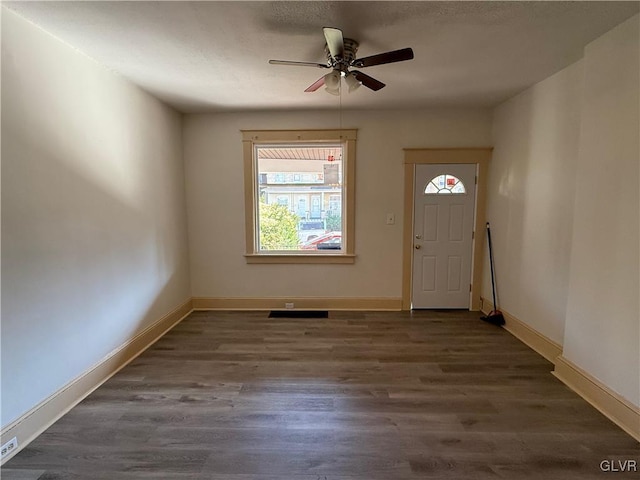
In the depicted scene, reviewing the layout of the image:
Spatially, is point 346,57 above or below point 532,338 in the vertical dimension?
above

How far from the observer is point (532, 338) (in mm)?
3084

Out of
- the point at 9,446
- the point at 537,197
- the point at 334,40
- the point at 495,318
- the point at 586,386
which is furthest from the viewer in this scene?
the point at 495,318

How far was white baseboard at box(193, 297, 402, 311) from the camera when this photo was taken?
13.6 feet

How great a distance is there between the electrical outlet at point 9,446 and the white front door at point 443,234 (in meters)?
3.85

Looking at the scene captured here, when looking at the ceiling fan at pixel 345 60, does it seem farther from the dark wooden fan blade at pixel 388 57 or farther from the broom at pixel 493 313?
the broom at pixel 493 313

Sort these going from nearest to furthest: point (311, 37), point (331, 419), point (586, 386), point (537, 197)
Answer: point (331, 419) → point (311, 37) → point (586, 386) → point (537, 197)

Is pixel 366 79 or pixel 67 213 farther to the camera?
pixel 366 79

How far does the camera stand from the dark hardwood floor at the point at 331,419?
1686 millimetres

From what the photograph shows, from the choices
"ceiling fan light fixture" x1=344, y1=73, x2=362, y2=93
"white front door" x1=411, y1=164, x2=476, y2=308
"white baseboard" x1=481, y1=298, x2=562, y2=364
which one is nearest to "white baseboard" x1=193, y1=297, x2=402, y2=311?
"white front door" x1=411, y1=164, x2=476, y2=308

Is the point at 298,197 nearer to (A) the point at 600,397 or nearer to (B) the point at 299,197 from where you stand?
(B) the point at 299,197

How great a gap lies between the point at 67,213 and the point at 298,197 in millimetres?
2480

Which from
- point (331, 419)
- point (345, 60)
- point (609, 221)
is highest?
point (345, 60)

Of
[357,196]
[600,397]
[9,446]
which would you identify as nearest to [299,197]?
[357,196]

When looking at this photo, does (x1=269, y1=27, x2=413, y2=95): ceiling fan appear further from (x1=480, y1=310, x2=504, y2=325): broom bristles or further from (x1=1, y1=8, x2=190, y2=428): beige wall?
(x1=480, y1=310, x2=504, y2=325): broom bristles
